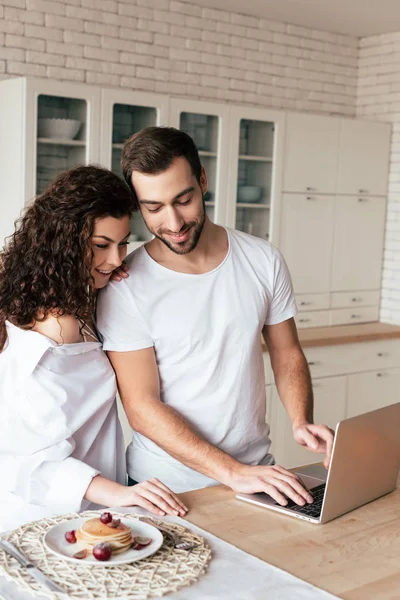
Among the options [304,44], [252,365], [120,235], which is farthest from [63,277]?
[304,44]

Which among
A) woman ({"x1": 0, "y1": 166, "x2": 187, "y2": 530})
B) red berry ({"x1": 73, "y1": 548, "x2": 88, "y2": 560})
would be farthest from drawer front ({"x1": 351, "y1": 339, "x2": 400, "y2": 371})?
red berry ({"x1": 73, "y1": 548, "x2": 88, "y2": 560})

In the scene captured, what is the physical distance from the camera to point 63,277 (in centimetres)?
204

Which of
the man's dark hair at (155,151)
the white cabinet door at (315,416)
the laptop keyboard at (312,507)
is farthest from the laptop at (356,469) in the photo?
the white cabinet door at (315,416)

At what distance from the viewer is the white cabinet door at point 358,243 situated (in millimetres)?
5539

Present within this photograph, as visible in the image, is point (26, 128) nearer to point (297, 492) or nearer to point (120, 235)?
point (120, 235)

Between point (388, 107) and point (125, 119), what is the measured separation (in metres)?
2.22

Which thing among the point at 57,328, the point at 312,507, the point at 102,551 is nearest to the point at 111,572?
the point at 102,551

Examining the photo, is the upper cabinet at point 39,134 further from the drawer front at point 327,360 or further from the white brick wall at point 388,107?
the white brick wall at point 388,107

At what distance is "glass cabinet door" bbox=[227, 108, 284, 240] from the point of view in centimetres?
491

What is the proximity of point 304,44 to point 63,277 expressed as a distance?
4.08 metres

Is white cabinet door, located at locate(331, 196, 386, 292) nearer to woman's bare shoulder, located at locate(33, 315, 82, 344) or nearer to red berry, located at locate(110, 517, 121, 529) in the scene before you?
woman's bare shoulder, located at locate(33, 315, 82, 344)

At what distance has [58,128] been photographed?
4.16m

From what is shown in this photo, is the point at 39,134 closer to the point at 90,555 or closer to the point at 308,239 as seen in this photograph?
the point at 308,239

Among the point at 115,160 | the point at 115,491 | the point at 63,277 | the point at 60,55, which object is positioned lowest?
the point at 115,491
